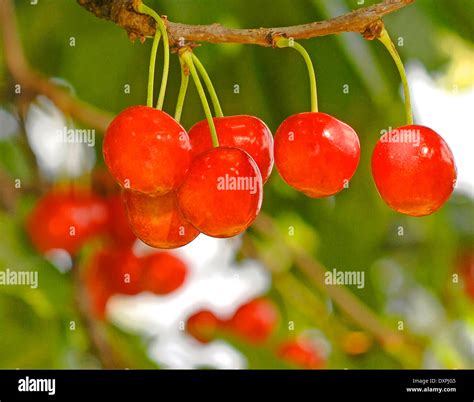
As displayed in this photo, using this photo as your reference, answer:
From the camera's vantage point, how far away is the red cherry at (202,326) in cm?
145

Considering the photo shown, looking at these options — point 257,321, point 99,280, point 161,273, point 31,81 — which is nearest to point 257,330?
point 257,321

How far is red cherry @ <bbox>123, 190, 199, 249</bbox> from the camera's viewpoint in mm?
638

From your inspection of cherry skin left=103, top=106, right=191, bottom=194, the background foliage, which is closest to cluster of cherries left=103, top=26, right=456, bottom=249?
cherry skin left=103, top=106, right=191, bottom=194

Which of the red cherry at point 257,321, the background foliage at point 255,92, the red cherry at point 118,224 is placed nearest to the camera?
the background foliage at point 255,92

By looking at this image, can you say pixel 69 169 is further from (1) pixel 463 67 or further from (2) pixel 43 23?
(1) pixel 463 67

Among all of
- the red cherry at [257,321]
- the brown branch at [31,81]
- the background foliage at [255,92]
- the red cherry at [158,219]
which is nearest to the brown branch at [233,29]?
the red cherry at [158,219]

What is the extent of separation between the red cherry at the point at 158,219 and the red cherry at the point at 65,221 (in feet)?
1.69

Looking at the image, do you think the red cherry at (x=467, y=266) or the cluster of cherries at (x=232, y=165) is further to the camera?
the red cherry at (x=467, y=266)

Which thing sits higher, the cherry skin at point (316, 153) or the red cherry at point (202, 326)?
the cherry skin at point (316, 153)

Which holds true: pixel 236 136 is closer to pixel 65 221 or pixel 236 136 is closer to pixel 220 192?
pixel 220 192

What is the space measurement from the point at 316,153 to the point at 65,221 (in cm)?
59

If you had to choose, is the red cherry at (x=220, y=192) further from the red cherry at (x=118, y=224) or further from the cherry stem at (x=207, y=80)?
the red cherry at (x=118, y=224)

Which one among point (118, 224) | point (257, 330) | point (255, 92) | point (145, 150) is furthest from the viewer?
point (257, 330)

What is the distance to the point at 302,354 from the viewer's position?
4.73 feet
